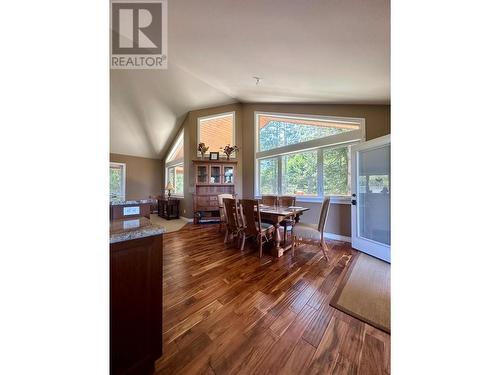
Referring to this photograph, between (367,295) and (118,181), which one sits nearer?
(367,295)

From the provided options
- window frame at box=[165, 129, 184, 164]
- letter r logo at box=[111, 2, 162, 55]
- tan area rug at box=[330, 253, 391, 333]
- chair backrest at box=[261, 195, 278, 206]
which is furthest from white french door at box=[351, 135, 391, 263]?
window frame at box=[165, 129, 184, 164]

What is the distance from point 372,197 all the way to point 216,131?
15.1 feet

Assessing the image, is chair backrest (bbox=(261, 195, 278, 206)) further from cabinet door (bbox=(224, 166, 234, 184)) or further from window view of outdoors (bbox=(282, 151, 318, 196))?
cabinet door (bbox=(224, 166, 234, 184))

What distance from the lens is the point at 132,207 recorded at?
137 cm

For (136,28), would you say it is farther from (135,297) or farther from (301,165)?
(301,165)

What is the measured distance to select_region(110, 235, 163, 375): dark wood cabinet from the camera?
3.05 feet

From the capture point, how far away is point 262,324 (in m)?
1.49

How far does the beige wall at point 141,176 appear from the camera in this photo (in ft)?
23.8

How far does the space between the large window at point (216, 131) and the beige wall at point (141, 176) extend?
3.35 metres

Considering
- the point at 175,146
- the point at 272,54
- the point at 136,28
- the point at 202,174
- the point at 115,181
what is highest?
the point at 136,28

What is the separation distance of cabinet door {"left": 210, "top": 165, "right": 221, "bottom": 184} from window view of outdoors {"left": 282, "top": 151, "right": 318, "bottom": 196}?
1.90 meters

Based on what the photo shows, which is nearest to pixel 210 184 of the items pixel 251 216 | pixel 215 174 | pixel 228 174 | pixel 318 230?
pixel 215 174
